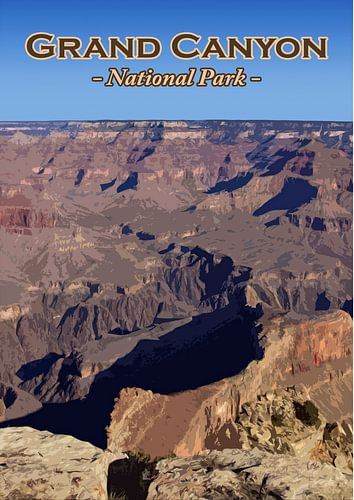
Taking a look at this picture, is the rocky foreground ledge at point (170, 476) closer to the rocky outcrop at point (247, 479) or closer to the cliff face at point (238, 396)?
the rocky outcrop at point (247, 479)

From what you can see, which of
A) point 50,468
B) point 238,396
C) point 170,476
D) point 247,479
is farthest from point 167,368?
point 247,479

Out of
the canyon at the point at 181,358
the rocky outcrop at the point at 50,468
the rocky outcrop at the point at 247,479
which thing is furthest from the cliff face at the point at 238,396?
the rocky outcrop at the point at 247,479

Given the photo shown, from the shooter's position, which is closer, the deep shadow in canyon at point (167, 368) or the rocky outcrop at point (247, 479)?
the rocky outcrop at point (247, 479)

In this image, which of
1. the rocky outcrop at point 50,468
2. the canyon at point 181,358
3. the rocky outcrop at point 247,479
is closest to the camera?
the rocky outcrop at point 247,479

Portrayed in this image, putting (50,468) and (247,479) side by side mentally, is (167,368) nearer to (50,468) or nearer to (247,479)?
(50,468)

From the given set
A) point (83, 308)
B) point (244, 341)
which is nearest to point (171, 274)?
point (83, 308)

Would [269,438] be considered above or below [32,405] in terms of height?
above

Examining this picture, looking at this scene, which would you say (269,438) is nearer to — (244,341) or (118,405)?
(118,405)

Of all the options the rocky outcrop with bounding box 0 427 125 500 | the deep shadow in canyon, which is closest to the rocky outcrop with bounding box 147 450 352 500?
the rocky outcrop with bounding box 0 427 125 500
